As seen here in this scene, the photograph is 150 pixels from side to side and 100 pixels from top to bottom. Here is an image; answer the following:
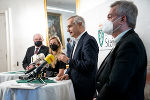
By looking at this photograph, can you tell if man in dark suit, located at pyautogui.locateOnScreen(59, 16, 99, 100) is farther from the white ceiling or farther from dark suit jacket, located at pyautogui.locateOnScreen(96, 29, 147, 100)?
the white ceiling

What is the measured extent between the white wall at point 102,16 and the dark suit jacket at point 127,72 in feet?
3.40

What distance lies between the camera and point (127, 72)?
109 cm

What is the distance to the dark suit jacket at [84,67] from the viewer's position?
1.89 meters

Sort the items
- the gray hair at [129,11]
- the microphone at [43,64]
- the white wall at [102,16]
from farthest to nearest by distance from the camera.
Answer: the white wall at [102,16] → the microphone at [43,64] → the gray hair at [129,11]

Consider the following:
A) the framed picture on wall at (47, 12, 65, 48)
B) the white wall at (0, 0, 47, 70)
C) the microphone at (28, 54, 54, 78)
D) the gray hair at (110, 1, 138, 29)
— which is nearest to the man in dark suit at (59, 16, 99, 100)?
the microphone at (28, 54, 54, 78)

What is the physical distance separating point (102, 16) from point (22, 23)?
292 cm

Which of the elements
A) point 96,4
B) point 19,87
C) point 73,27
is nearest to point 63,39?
point 96,4

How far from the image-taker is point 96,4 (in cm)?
341

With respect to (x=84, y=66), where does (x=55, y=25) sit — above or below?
above

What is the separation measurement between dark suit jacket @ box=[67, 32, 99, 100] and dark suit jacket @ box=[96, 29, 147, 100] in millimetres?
670

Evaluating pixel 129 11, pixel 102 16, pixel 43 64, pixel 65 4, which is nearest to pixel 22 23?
pixel 65 4

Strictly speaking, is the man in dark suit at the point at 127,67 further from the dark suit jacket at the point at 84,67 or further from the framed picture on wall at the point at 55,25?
the framed picture on wall at the point at 55,25

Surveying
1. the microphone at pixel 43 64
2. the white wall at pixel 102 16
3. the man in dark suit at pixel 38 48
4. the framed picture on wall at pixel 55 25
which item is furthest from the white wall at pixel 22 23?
the microphone at pixel 43 64

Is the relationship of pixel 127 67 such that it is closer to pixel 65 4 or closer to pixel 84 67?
pixel 84 67
